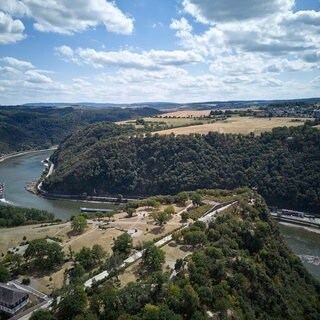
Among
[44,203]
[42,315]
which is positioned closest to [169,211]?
[42,315]

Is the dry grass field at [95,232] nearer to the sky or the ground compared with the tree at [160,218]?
nearer to the ground

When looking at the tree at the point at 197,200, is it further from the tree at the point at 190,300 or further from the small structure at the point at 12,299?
the small structure at the point at 12,299

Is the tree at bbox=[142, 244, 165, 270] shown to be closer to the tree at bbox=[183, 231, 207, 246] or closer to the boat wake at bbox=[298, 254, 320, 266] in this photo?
the tree at bbox=[183, 231, 207, 246]

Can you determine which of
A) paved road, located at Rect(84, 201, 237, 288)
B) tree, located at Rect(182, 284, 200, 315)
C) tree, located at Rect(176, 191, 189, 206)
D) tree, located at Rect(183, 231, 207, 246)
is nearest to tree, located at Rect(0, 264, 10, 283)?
paved road, located at Rect(84, 201, 237, 288)

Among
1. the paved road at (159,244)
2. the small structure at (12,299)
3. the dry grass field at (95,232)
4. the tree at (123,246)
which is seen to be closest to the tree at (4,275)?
the small structure at (12,299)

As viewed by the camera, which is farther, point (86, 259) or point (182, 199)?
point (182, 199)

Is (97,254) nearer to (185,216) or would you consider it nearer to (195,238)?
(195,238)

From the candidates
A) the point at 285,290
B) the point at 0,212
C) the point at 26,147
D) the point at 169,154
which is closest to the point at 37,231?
the point at 0,212
